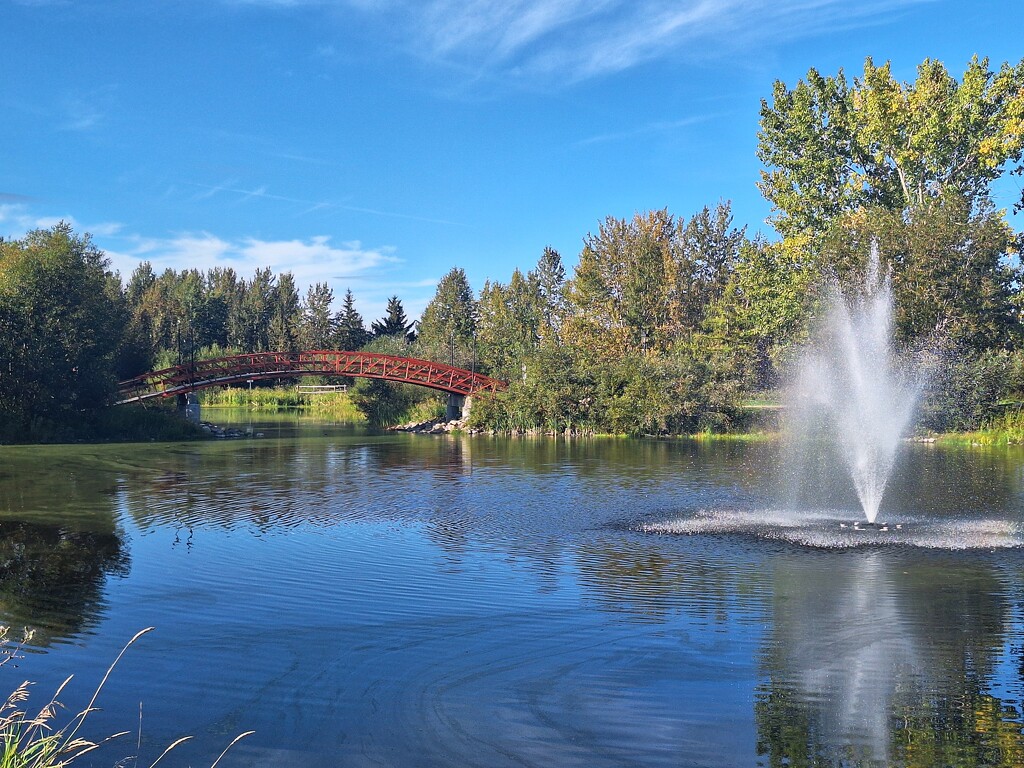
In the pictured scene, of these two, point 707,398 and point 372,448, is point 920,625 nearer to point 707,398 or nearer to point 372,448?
point 372,448

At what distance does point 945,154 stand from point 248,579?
162 feet

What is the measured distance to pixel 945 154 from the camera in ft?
167

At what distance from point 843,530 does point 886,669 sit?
9.32 metres

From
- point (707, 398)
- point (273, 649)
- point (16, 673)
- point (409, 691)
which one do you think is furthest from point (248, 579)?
point (707, 398)

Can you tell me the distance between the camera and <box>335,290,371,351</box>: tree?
375 feet

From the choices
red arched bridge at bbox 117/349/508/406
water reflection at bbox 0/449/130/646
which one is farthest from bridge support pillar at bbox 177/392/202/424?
water reflection at bbox 0/449/130/646

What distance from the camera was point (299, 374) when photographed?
59562mm

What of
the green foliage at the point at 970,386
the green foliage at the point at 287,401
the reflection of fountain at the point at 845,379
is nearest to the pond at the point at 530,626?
the reflection of fountain at the point at 845,379

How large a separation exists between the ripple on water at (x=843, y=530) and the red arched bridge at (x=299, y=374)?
40.4 metres

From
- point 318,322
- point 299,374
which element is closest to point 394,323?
point 318,322

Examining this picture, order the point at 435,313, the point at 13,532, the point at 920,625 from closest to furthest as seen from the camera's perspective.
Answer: the point at 920,625, the point at 13,532, the point at 435,313

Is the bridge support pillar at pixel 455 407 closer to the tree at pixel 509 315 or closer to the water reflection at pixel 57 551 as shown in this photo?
the tree at pixel 509 315

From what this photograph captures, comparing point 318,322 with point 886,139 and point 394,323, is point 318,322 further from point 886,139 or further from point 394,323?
point 886,139

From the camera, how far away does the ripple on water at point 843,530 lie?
55.8ft
